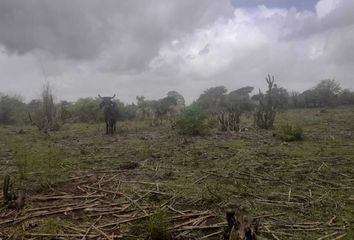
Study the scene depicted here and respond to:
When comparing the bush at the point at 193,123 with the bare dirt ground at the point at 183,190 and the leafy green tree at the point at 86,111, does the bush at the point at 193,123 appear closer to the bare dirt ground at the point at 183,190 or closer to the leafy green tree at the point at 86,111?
the bare dirt ground at the point at 183,190

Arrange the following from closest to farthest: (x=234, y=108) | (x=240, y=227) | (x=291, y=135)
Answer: (x=240, y=227) < (x=291, y=135) < (x=234, y=108)

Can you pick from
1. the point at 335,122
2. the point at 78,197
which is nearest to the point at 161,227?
the point at 78,197

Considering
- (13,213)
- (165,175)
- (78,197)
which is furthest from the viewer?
(165,175)

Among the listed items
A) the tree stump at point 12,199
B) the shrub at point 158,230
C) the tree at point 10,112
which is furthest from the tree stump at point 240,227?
the tree at point 10,112

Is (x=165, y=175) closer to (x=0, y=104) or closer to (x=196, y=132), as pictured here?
(x=196, y=132)

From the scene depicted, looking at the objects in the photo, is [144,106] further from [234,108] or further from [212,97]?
[212,97]

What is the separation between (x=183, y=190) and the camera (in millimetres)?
7234

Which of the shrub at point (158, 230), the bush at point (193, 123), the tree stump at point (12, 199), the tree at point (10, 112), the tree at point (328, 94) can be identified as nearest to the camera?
the shrub at point (158, 230)

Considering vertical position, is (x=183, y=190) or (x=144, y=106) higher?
(x=144, y=106)

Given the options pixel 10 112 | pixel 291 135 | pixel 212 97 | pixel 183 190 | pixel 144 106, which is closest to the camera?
pixel 183 190

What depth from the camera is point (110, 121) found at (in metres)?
17.5

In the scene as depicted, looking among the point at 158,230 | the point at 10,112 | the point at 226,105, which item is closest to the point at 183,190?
the point at 158,230

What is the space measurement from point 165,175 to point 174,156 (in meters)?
2.25

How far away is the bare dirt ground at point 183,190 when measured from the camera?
5.45 m
